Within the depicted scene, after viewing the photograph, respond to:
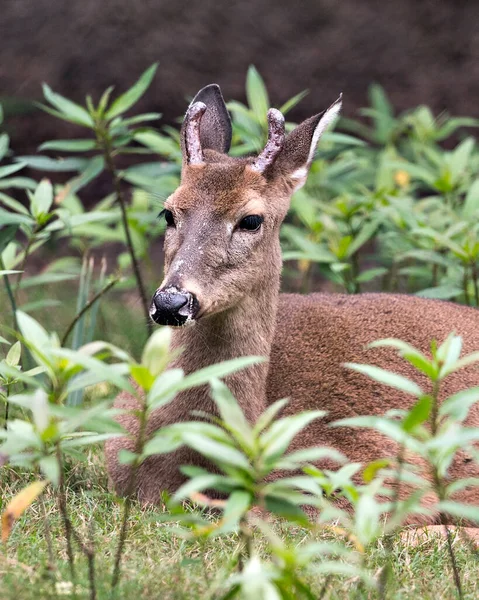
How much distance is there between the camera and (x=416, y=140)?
7.30 m

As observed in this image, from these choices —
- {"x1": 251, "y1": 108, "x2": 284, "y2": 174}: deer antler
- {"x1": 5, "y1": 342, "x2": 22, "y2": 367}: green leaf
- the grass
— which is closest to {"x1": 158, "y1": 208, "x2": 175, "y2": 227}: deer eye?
{"x1": 251, "y1": 108, "x2": 284, "y2": 174}: deer antler

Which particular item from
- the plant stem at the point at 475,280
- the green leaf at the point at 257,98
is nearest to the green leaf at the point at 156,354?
the plant stem at the point at 475,280

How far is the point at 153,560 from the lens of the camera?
318cm

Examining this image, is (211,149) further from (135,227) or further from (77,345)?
(135,227)

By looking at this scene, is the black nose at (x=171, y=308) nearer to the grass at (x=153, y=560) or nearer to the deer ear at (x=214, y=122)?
the grass at (x=153, y=560)

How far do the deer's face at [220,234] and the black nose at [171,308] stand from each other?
0.06 m

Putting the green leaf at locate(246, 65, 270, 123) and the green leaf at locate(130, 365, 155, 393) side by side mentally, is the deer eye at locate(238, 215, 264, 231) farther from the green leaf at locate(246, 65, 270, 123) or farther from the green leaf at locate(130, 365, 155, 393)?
the green leaf at locate(246, 65, 270, 123)

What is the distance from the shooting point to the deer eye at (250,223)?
4.01 m

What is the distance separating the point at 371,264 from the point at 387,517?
14.7ft

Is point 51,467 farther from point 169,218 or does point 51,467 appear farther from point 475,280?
point 475,280

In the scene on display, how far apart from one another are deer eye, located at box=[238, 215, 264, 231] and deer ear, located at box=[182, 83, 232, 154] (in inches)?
29.5

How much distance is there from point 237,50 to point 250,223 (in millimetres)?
5217

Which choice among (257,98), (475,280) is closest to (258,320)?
(475,280)

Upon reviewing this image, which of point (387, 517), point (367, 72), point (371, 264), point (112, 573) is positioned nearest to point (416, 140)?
point (371, 264)
